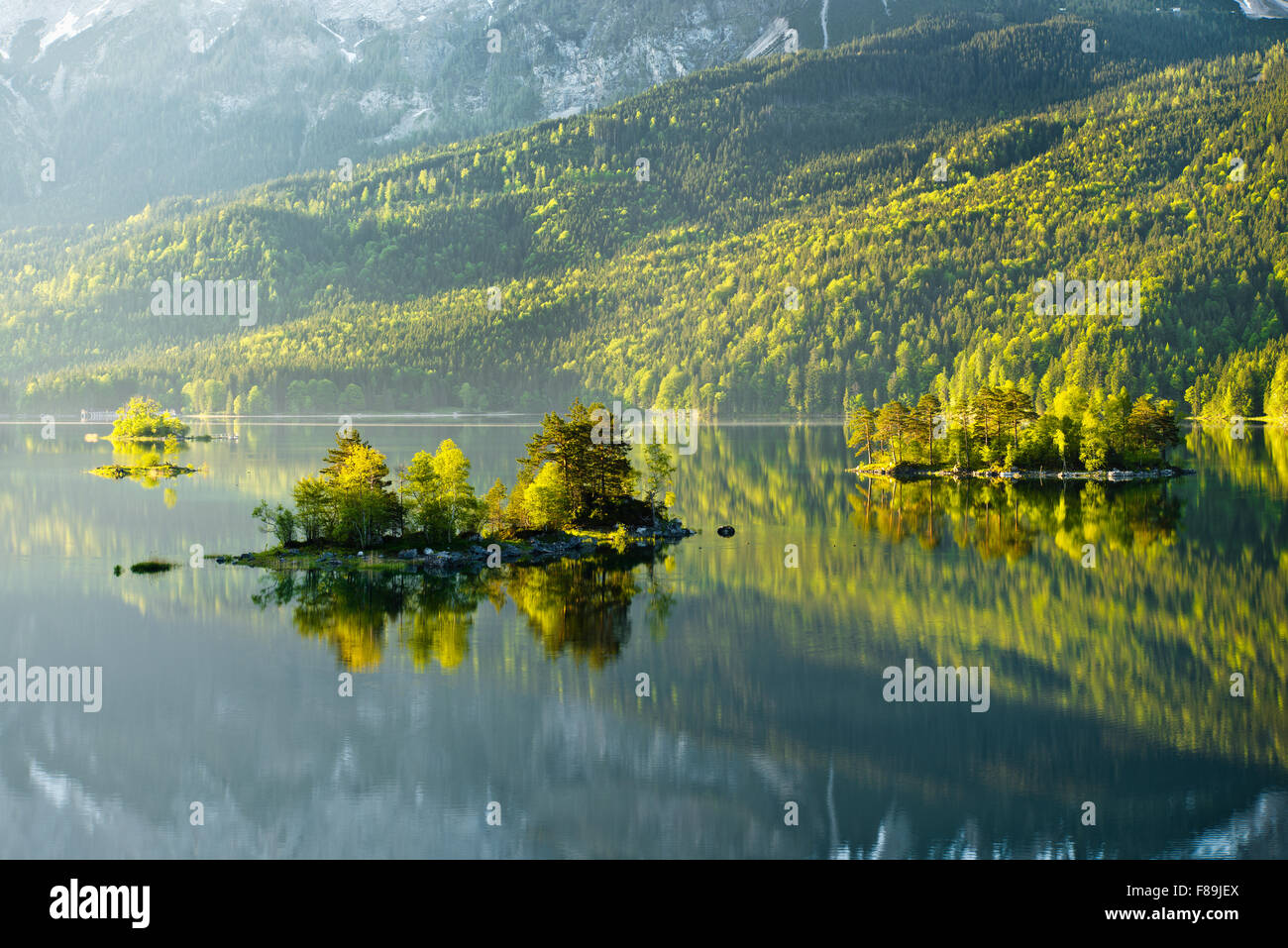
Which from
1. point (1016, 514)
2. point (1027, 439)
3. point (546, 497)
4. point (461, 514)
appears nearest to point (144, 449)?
point (546, 497)

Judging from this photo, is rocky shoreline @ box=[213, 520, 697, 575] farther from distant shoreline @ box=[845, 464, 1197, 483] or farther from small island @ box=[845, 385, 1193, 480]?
small island @ box=[845, 385, 1193, 480]

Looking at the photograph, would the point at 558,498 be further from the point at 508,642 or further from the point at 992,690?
the point at 992,690

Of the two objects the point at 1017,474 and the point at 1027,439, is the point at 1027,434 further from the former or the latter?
the point at 1017,474

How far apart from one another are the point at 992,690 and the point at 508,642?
67.7 ft

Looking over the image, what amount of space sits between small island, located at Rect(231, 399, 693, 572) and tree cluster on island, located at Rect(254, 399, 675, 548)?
7cm

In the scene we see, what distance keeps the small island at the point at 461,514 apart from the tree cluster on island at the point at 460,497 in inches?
2.7

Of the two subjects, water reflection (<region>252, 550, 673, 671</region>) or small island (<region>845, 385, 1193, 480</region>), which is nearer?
water reflection (<region>252, 550, 673, 671</region>)

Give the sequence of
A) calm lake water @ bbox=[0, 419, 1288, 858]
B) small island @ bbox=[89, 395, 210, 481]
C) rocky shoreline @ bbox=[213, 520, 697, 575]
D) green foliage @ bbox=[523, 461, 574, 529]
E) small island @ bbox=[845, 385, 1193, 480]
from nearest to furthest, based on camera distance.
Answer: calm lake water @ bbox=[0, 419, 1288, 858] < rocky shoreline @ bbox=[213, 520, 697, 575] < green foliage @ bbox=[523, 461, 574, 529] < small island @ bbox=[845, 385, 1193, 480] < small island @ bbox=[89, 395, 210, 481]

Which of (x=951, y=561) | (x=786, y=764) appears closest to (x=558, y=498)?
(x=951, y=561)

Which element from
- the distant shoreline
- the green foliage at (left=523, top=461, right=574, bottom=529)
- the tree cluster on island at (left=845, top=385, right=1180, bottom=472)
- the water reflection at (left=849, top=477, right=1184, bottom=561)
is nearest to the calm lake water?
the water reflection at (left=849, top=477, right=1184, bottom=561)

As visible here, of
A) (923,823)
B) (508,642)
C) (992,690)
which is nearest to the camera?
(923,823)

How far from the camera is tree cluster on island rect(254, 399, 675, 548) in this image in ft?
252

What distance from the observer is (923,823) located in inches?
1467

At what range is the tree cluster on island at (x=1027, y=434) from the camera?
129500 mm
